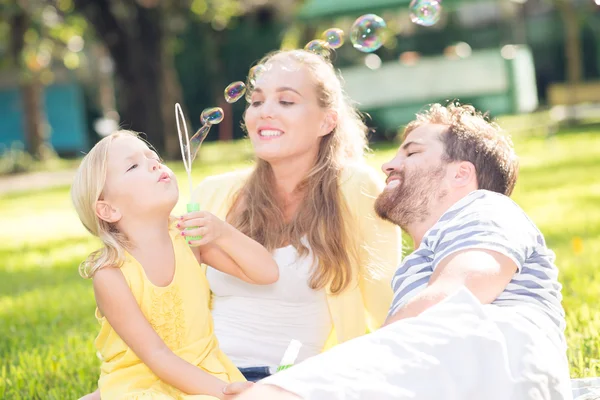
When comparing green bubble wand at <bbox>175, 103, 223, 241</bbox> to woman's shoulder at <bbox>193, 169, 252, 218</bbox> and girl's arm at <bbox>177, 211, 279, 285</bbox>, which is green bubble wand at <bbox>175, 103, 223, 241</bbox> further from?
woman's shoulder at <bbox>193, 169, 252, 218</bbox>

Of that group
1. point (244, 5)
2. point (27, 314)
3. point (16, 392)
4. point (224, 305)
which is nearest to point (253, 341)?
point (224, 305)

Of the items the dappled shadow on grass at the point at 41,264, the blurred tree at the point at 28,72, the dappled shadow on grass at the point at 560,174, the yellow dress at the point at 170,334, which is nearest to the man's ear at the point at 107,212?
the yellow dress at the point at 170,334

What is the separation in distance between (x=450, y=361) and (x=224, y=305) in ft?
4.78

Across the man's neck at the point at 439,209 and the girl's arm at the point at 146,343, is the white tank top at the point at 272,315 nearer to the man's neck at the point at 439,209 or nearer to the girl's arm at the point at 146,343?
the girl's arm at the point at 146,343

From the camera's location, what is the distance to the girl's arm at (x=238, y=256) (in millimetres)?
3090

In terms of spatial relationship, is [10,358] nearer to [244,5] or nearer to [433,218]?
[433,218]

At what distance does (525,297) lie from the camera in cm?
245

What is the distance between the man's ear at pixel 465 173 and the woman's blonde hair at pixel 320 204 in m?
0.71

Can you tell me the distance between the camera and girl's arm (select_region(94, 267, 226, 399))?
2.79m

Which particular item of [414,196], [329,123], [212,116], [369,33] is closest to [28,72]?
[369,33]

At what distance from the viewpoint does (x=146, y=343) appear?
2799 millimetres

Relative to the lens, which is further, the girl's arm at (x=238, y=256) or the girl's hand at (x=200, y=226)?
the girl's arm at (x=238, y=256)

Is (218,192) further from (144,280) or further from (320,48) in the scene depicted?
(144,280)

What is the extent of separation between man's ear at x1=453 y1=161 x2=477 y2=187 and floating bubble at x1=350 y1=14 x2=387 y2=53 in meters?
1.67
